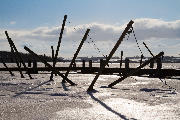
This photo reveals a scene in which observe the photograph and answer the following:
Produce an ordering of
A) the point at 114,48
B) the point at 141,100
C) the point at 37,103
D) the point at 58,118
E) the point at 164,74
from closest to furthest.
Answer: the point at 58,118 < the point at 37,103 < the point at 141,100 < the point at 114,48 < the point at 164,74

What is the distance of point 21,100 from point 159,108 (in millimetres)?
3359

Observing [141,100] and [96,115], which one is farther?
[141,100]

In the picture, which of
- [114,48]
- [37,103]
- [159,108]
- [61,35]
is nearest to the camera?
[159,108]

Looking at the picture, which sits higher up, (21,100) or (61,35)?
(61,35)

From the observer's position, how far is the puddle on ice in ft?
16.9

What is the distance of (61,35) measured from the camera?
13789mm

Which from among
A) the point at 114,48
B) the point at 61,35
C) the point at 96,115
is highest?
the point at 61,35

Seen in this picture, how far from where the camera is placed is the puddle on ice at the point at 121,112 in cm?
516

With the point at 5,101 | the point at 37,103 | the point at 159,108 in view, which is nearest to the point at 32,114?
the point at 37,103

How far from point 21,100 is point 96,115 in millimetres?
2482

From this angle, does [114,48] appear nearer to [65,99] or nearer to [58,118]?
[65,99]

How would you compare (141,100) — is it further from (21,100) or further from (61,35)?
(61,35)

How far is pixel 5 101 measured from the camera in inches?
268

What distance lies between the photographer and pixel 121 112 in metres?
5.61
